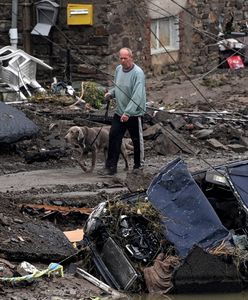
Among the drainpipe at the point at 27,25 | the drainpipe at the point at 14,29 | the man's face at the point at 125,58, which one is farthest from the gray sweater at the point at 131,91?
the drainpipe at the point at 27,25

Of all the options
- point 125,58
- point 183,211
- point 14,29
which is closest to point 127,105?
point 125,58

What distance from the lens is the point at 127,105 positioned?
54.3ft

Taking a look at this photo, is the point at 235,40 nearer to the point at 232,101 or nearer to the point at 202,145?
the point at 232,101

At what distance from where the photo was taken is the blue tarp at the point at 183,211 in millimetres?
12398

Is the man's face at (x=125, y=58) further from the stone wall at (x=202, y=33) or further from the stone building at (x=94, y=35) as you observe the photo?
the stone wall at (x=202, y=33)

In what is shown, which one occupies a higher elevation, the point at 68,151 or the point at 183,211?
the point at 183,211

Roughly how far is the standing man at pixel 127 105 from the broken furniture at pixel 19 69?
5.14m

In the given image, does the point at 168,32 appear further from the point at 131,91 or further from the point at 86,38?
the point at 131,91

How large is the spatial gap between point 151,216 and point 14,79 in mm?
9928

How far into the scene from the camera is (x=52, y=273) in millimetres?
12125

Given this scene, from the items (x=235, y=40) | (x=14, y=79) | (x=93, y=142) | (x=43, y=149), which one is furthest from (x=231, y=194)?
(x=235, y=40)

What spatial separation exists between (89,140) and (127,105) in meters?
1.10

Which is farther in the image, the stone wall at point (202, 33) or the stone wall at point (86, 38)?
the stone wall at point (202, 33)

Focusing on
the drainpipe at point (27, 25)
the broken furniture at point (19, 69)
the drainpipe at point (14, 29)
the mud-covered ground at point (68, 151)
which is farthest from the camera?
the drainpipe at point (27, 25)
